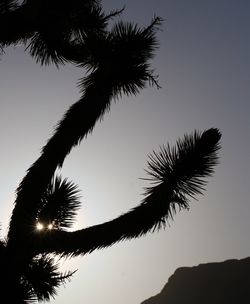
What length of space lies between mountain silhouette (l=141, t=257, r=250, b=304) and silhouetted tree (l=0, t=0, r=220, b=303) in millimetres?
100965

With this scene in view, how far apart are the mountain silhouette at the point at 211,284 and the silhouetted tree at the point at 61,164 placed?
101m

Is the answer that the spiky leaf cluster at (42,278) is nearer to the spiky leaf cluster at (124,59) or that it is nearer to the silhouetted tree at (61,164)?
the silhouetted tree at (61,164)

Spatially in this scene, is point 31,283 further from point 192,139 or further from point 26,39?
point 26,39

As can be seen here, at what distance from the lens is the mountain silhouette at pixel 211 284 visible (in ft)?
328

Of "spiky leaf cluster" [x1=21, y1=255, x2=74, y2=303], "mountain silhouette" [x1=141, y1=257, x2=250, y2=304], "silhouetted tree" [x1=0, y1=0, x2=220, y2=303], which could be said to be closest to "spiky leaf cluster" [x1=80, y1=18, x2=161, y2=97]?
"silhouetted tree" [x1=0, y1=0, x2=220, y2=303]

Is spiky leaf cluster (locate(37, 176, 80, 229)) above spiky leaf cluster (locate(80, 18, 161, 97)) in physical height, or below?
below

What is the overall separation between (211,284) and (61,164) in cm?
11079

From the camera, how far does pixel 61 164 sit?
5.29 meters

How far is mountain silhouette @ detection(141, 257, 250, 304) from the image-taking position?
100m

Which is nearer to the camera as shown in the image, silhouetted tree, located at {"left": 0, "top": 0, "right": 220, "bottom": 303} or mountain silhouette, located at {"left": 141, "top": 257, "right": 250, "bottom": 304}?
silhouetted tree, located at {"left": 0, "top": 0, "right": 220, "bottom": 303}

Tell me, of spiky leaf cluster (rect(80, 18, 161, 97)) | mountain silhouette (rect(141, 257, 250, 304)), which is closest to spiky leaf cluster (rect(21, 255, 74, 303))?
spiky leaf cluster (rect(80, 18, 161, 97))

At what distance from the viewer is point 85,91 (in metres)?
5.98

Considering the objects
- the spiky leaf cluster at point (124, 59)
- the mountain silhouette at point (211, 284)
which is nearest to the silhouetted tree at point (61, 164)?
the spiky leaf cluster at point (124, 59)

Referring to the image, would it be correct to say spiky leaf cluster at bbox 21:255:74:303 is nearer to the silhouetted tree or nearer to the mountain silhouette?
the silhouetted tree
